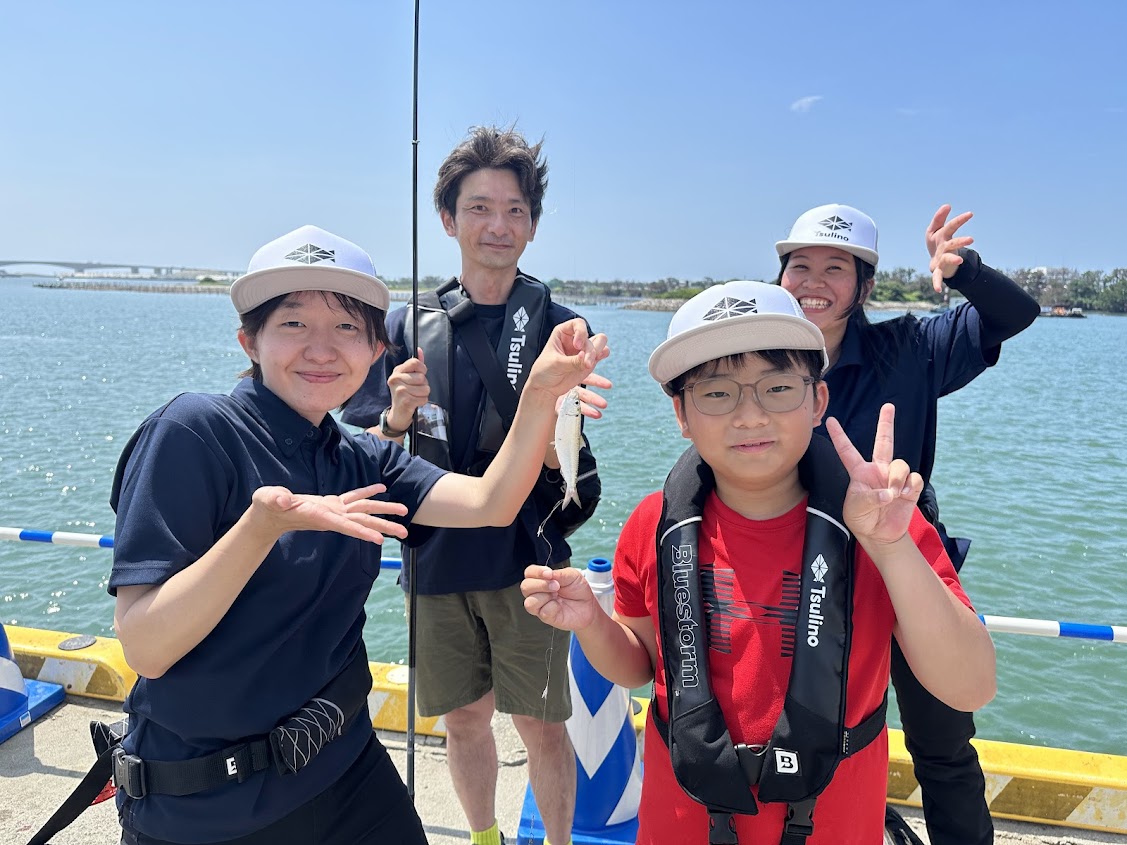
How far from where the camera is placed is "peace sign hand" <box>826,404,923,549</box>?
1711 millimetres

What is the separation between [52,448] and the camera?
1698cm

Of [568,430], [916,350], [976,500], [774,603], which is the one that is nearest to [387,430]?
[568,430]

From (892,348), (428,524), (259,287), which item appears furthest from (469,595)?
(892,348)

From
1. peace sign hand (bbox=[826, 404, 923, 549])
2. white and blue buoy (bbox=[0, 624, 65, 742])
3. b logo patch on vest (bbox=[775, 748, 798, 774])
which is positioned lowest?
white and blue buoy (bbox=[0, 624, 65, 742])

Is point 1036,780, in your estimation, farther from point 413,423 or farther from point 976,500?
point 976,500

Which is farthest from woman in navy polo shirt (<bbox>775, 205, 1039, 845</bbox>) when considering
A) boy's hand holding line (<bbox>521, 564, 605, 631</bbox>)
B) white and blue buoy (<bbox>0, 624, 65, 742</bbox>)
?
white and blue buoy (<bbox>0, 624, 65, 742</bbox>)

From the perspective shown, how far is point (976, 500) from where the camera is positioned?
13930 mm

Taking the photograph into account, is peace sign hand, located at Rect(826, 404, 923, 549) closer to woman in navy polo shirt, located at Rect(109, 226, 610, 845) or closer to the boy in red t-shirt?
the boy in red t-shirt

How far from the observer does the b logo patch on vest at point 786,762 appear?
1.84 meters

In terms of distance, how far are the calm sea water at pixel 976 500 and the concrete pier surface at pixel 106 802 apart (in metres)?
3.55

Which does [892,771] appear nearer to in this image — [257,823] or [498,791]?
[498,791]

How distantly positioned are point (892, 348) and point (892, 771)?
2.27 meters

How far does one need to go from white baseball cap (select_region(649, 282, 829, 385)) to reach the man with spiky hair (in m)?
A: 1.27

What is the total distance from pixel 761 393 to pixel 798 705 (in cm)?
82
